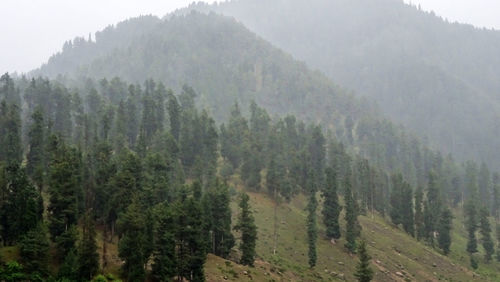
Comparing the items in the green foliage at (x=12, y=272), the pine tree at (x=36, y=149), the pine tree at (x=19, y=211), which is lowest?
the green foliage at (x=12, y=272)

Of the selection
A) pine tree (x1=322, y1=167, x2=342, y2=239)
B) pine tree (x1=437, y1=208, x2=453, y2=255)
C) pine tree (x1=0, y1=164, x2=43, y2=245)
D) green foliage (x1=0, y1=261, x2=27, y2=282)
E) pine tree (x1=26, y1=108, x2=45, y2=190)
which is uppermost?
pine tree (x1=26, y1=108, x2=45, y2=190)

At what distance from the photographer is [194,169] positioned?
128000 mm

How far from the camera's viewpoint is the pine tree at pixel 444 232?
12988 centimetres

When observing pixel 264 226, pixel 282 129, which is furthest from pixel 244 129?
pixel 264 226

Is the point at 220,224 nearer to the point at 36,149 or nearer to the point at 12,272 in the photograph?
the point at 12,272

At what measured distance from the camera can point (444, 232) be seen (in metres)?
131

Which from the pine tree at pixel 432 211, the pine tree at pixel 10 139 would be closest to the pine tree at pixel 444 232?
the pine tree at pixel 432 211

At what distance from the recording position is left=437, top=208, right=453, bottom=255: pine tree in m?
130

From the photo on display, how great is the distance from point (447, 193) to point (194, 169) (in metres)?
125

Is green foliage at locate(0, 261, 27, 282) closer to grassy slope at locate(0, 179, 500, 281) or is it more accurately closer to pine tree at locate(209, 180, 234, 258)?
grassy slope at locate(0, 179, 500, 281)

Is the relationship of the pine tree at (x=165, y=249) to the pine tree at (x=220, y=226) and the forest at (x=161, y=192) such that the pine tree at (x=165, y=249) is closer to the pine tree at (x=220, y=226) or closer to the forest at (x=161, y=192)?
the forest at (x=161, y=192)

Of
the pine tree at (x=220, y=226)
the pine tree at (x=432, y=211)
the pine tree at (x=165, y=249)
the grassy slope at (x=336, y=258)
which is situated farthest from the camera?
the pine tree at (x=432, y=211)

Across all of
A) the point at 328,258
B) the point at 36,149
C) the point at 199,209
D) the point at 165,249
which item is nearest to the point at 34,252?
the point at 165,249

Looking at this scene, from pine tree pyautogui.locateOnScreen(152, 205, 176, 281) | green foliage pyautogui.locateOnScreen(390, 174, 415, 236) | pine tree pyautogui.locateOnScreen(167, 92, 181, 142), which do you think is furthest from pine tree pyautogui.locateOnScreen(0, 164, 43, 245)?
green foliage pyautogui.locateOnScreen(390, 174, 415, 236)
